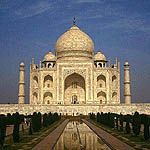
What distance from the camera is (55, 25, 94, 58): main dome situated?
3102 centimetres

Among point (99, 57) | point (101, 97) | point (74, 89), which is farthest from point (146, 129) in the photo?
point (99, 57)

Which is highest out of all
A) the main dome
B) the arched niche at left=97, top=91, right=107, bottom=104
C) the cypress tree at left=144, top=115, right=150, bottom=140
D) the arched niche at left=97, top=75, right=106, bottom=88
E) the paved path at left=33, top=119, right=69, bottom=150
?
the main dome

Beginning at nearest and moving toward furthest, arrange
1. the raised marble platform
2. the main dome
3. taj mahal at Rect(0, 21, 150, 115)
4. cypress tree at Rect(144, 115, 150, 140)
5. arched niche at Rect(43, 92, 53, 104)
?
1. cypress tree at Rect(144, 115, 150, 140)
2. the raised marble platform
3. taj mahal at Rect(0, 21, 150, 115)
4. arched niche at Rect(43, 92, 53, 104)
5. the main dome

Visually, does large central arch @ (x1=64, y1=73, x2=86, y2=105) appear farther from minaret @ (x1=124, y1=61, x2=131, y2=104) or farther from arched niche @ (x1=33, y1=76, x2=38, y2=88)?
minaret @ (x1=124, y1=61, x2=131, y2=104)

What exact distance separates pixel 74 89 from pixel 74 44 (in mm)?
4356

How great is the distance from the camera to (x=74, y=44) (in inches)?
1230

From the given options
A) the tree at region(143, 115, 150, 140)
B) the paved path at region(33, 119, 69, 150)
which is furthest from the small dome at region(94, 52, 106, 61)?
the tree at region(143, 115, 150, 140)

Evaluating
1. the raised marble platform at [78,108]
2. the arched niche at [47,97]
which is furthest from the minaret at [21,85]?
the raised marble platform at [78,108]

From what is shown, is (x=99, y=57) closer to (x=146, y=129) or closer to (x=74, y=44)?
(x=74, y=44)

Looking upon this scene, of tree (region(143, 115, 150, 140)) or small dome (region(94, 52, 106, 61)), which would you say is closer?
tree (region(143, 115, 150, 140))

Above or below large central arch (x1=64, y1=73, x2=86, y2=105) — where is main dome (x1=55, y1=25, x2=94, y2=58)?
above

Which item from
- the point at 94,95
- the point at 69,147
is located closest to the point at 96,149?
the point at 69,147

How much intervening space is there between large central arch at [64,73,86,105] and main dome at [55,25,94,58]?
224 centimetres

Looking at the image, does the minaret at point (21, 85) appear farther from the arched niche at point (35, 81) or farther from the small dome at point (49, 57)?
the small dome at point (49, 57)
